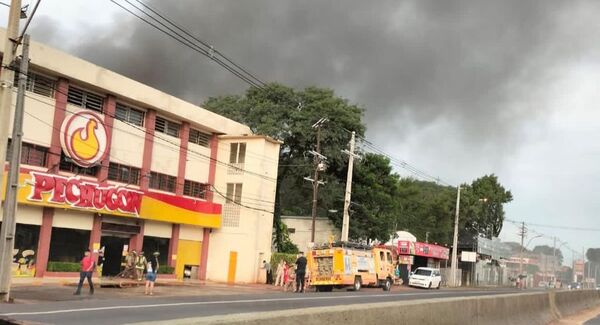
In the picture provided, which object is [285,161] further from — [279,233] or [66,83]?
[66,83]

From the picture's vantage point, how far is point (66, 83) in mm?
28406

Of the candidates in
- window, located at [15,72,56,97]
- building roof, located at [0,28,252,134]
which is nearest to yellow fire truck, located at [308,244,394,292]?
building roof, located at [0,28,252,134]

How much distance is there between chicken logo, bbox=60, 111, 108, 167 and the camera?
92.8 ft

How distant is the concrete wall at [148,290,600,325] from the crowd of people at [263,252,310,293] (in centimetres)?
1304

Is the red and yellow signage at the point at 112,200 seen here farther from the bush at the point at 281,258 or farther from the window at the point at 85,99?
the bush at the point at 281,258

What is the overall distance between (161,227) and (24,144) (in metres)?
10.4

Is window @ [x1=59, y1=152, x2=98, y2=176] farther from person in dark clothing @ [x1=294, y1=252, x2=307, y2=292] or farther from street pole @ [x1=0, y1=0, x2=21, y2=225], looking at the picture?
person in dark clothing @ [x1=294, y1=252, x2=307, y2=292]

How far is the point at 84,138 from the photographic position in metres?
29.2

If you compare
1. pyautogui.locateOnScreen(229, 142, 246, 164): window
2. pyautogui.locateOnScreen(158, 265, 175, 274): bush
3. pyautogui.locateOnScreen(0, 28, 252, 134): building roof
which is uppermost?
pyautogui.locateOnScreen(0, 28, 252, 134): building roof

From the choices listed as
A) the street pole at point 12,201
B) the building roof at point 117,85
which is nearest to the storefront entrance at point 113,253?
the building roof at point 117,85

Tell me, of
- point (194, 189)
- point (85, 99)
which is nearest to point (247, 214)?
point (194, 189)

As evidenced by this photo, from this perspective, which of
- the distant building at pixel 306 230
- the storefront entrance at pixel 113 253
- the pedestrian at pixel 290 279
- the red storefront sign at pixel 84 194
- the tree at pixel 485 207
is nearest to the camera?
the red storefront sign at pixel 84 194

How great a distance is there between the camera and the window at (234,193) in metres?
38.8

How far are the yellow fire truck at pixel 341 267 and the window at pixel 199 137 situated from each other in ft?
35.5
